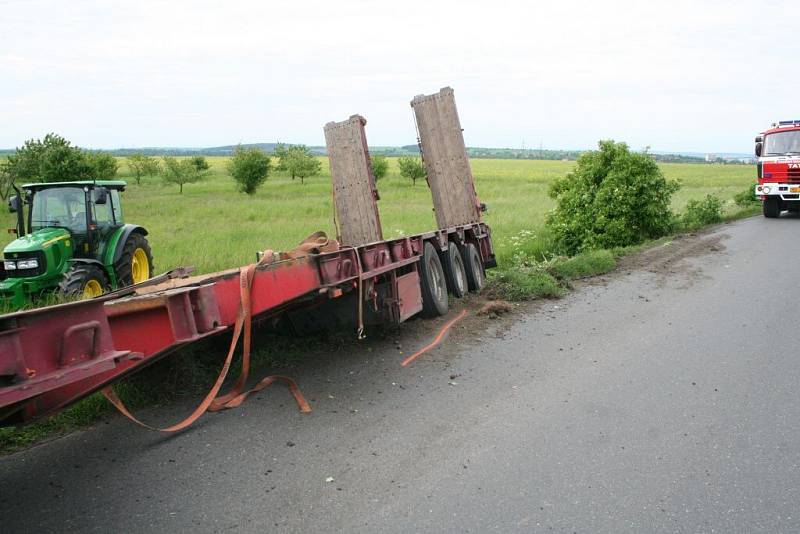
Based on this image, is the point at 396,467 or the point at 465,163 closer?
the point at 396,467

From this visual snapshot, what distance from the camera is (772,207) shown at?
74.0 ft

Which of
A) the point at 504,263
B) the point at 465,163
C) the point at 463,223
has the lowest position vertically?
the point at 504,263

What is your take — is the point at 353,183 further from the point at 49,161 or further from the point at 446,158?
the point at 49,161

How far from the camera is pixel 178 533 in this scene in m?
3.72

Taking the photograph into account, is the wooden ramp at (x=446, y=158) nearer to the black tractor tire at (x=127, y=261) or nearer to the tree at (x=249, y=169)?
the black tractor tire at (x=127, y=261)

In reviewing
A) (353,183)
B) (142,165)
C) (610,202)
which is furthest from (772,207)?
(142,165)

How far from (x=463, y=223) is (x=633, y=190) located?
732 cm

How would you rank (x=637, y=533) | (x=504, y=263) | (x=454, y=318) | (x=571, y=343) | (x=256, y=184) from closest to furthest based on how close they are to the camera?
(x=637, y=533)
(x=571, y=343)
(x=454, y=318)
(x=504, y=263)
(x=256, y=184)

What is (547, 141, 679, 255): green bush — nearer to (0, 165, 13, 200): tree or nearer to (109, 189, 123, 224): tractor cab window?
(109, 189, 123, 224): tractor cab window

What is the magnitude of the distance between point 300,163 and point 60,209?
51955mm

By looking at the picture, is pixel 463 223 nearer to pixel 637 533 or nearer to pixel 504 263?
pixel 504 263

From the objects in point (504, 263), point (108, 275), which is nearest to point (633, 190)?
point (504, 263)

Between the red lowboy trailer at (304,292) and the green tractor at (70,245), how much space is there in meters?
3.86

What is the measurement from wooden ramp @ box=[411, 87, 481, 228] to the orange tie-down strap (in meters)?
4.88
